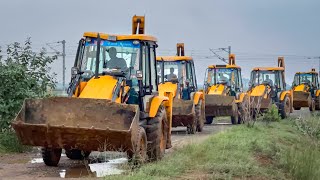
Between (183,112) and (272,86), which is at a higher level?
(272,86)

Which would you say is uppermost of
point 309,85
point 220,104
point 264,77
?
point 264,77

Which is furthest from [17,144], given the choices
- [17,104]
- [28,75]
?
[28,75]

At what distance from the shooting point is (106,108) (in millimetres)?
11031

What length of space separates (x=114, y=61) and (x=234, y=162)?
10.5 feet

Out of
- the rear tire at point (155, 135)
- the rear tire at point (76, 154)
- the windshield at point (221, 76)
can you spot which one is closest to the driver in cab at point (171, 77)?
the windshield at point (221, 76)

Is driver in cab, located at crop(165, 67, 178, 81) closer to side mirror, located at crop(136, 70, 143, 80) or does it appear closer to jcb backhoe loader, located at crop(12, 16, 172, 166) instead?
jcb backhoe loader, located at crop(12, 16, 172, 166)

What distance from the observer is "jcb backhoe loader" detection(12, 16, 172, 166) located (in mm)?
10828

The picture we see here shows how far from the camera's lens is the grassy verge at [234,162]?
413 inches

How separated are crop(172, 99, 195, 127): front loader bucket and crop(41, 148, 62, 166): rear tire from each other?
8453 mm

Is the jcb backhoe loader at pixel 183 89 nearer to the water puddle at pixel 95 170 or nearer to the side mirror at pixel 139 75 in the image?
the water puddle at pixel 95 170

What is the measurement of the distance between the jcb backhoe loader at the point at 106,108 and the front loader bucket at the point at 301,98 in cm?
2058

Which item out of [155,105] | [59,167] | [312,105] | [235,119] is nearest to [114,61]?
[155,105]

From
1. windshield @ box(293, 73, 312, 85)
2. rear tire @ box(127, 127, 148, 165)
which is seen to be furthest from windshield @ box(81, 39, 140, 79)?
windshield @ box(293, 73, 312, 85)

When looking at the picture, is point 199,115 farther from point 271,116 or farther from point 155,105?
point 155,105
